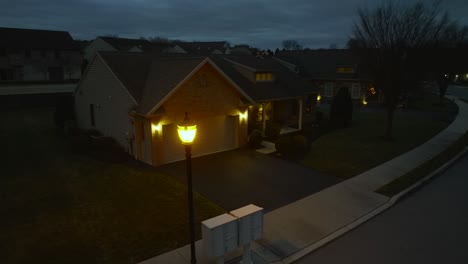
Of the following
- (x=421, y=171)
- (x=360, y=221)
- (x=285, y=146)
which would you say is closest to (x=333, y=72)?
(x=285, y=146)

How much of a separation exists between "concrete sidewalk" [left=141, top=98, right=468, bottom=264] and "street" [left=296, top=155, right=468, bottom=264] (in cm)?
38

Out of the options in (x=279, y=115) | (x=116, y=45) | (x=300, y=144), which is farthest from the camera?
(x=116, y=45)

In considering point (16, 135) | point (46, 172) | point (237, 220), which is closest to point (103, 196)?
point (46, 172)

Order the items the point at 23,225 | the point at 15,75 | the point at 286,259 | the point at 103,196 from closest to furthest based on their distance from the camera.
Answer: the point at 286,259, the point at 23,225, the point at 103,196, the point at 15,75

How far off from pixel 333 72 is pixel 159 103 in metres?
34.8

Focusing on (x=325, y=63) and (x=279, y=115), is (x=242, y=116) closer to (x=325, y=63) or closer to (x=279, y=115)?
(x=279, y=115)

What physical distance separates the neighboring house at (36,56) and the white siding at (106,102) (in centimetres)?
2622

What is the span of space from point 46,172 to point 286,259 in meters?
12.5

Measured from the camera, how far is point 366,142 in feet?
70.8

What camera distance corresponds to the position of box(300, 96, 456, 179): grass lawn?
55.2 feet

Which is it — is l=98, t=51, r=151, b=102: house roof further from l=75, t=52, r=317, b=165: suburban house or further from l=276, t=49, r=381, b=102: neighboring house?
l=276, t=49, r=381, b=102: neighboring house

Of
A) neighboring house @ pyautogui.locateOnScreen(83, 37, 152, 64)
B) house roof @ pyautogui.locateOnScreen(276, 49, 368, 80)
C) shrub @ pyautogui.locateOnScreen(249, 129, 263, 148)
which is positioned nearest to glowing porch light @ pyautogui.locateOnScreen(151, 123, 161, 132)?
shrub @ pyautogui.locateOnScreen(249, 129, 263, 148)

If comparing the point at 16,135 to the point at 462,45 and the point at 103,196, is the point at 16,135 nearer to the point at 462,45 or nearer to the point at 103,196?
the point at 103,196

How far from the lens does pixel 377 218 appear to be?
1102 cm
